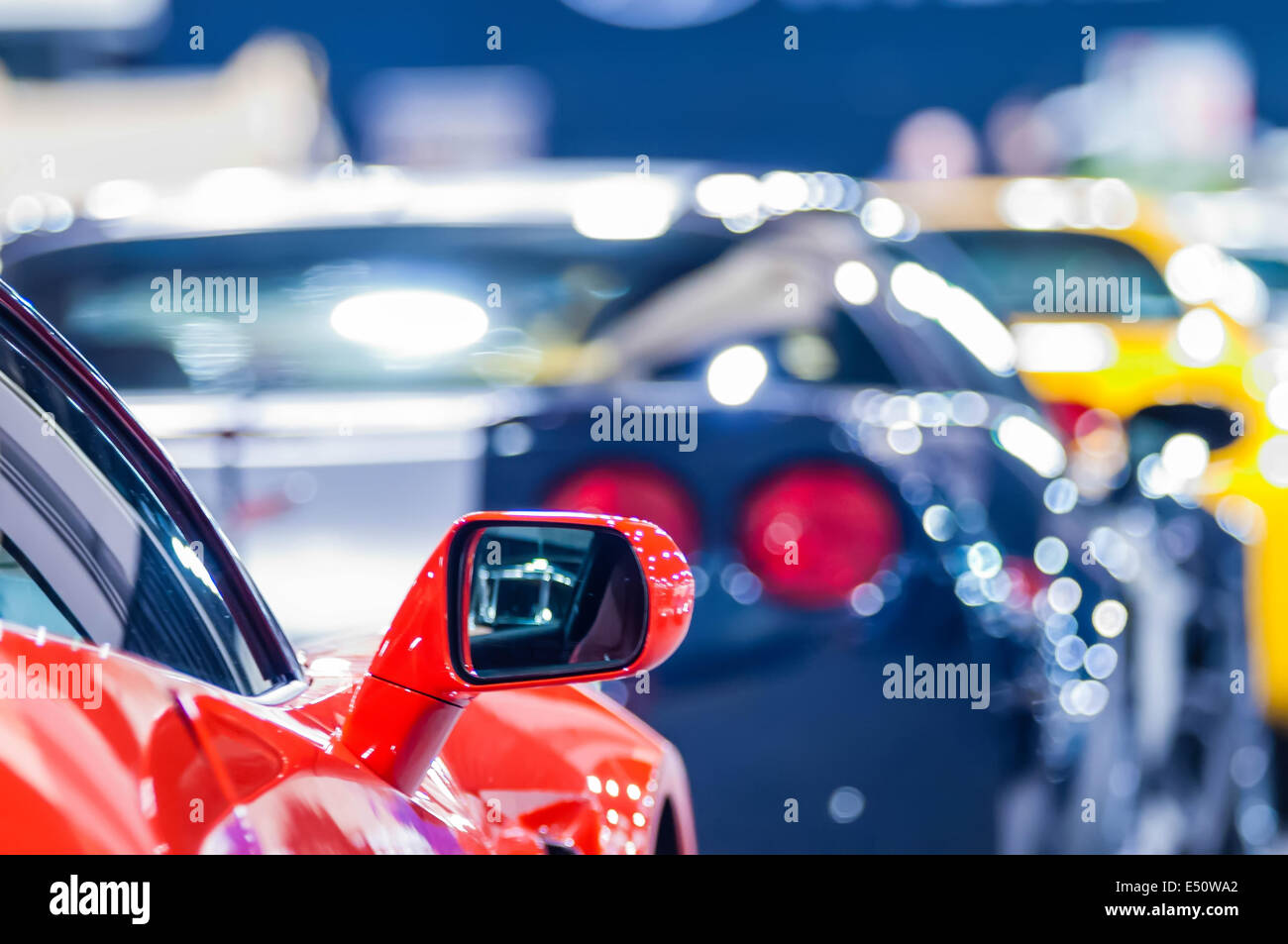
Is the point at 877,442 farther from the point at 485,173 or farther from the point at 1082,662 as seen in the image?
the point at 485,173

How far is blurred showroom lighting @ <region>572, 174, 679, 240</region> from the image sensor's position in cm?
216

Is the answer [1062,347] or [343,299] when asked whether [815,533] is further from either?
[1062,347]

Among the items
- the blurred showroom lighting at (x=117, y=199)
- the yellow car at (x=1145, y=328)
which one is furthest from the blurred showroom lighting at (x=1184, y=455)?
the blurred showroom lighting at (x=117, y=199)

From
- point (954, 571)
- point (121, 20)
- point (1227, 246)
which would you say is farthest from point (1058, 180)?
point (954, 571)

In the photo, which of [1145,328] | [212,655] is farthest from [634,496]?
[1145,328]

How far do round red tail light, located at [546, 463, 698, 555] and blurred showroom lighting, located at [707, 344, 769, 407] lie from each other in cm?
16

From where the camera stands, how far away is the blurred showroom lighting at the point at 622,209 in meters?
2.16

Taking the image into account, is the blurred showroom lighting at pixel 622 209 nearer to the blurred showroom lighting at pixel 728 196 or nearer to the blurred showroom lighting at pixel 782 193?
the blurred showroom lighting at pixel 728 196

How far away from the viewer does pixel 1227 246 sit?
5281 mm

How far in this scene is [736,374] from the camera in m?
1.95

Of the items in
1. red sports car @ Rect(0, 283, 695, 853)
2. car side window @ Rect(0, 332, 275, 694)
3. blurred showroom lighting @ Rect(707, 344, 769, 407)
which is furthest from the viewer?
blurred showroom lighting @ Rect(707, 344, 769, 407)

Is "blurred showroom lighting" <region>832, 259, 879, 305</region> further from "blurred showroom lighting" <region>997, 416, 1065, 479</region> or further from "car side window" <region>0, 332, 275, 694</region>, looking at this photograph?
"car side window" <region>0, 332, 275, 694</region>


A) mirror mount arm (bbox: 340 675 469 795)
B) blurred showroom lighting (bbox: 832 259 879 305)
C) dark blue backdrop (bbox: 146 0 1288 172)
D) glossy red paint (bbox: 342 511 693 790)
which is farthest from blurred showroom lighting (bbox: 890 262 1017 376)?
mirror mount arm (bbox: 340 675 469 795)
